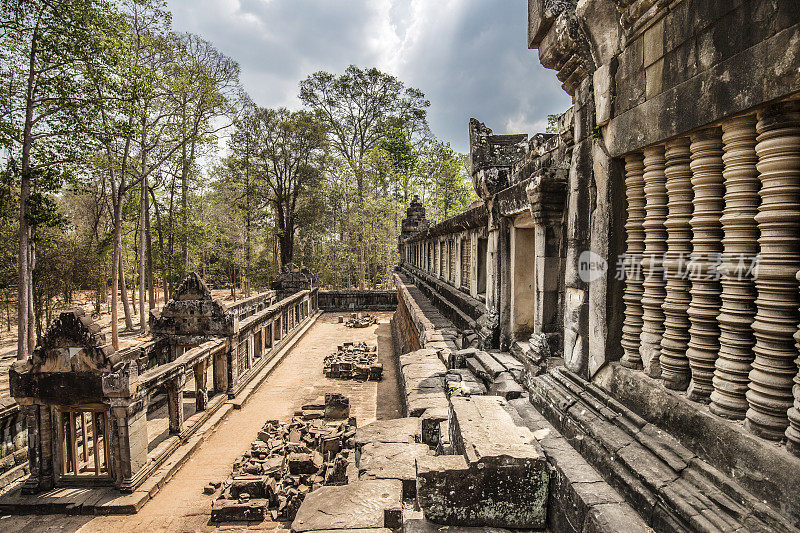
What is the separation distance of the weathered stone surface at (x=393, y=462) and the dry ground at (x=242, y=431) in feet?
7.14

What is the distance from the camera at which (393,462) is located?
142 inches

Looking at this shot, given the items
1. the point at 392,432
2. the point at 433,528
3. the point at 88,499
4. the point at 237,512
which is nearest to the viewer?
the point at 433,528

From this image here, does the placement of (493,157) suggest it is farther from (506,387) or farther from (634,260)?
(634,260)

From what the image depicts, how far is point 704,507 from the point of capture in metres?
1.75

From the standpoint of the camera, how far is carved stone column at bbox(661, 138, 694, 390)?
2227 mm

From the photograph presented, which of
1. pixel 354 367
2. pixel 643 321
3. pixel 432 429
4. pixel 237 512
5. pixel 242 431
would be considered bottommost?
pixel 242 431

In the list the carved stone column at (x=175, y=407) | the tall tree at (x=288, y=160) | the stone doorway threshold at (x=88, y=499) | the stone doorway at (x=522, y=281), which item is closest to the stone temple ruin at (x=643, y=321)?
the stone doorway at (x=522, y=281)

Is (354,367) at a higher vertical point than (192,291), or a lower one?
lower

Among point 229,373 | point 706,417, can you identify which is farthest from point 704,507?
point 229,373

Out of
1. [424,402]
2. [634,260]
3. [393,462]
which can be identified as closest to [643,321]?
[634,260]

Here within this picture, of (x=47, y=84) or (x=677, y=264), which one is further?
(x=47, y=84)

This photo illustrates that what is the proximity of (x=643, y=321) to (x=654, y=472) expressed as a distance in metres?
0.93

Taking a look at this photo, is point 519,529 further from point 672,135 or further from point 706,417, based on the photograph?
point 672,135

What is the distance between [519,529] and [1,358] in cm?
1804
